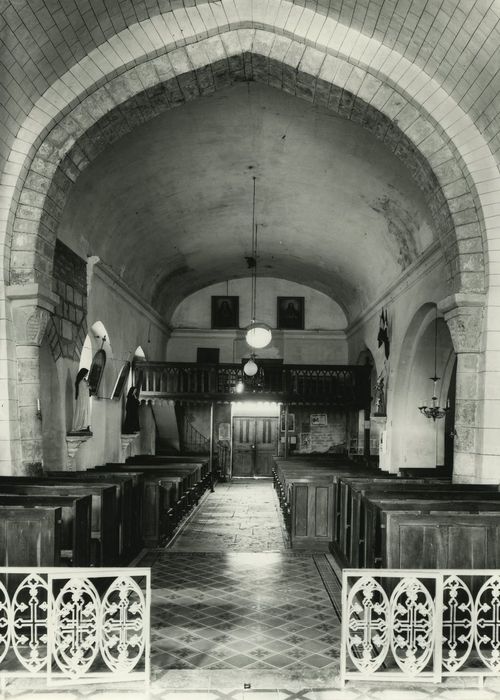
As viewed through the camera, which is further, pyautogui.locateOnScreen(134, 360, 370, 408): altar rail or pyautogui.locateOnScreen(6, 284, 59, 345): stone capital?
pyautogui.locateOnScreen(134, 360, 370, 408): altar rail

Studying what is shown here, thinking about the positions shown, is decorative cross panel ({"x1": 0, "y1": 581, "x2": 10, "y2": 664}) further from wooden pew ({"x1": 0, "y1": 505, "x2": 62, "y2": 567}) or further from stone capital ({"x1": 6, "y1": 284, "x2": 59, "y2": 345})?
stone capital ({"x1": 6, "y1": 284, "x2": 59, "y2": 345})

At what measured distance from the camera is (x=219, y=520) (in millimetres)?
12555

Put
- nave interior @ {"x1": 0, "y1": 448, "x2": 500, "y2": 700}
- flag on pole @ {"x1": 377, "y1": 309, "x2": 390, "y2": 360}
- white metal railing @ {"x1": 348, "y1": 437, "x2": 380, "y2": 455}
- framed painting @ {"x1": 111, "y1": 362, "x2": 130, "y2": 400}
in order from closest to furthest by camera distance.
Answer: nave interior @ {"x1": 0, "y1": 448, "x2": 500, "y2": 700} < framed painting @ {"x1": 111, "y1": 362, "x2": 130, "y2": 400} < flag on pole @ {"x1": 377, "y1": 309, "x2": 390, "y2": 360} < white metal railing @ {"x1": 348, "y1": 437, "x2": 380, "y2": 455}

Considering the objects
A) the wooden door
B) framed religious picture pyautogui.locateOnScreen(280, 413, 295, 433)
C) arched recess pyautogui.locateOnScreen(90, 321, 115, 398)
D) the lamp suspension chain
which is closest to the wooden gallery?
arched recess pyautogui.locateOnScreen(90, 321, 115, 398)

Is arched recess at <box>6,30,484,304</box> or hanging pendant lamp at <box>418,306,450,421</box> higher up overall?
arched recess at <box>6,30,484,304</box>

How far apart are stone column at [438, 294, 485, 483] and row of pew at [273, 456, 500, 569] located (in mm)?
315

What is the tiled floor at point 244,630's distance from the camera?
15.3ft

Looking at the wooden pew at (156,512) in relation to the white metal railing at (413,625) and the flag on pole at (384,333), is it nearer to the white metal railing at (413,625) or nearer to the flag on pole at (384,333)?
the white metal railing at (413,625)

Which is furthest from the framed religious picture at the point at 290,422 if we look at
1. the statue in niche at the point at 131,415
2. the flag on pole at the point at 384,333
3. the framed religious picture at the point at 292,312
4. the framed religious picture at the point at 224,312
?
the flag on pole at the point at 384,333

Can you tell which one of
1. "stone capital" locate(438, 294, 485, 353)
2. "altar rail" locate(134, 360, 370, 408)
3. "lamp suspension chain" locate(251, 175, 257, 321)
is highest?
"lamp suspension chain" locate(251, 175, 257, 321)

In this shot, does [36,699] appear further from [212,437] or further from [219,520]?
[212,437]

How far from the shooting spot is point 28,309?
7.59 metres

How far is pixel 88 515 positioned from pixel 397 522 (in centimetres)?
298

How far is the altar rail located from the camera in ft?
56.3
